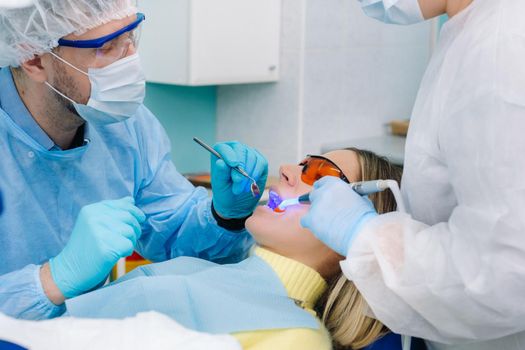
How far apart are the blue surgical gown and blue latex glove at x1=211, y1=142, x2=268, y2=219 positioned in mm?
70

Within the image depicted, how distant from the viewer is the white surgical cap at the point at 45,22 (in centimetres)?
170

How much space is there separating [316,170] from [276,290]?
0.33m

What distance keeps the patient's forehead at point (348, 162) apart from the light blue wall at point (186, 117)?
1565mm

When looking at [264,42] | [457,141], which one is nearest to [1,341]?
[457,141]

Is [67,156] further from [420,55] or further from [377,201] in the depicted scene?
[420,55]

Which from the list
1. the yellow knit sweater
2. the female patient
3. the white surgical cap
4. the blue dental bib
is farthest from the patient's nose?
the white surgical cap

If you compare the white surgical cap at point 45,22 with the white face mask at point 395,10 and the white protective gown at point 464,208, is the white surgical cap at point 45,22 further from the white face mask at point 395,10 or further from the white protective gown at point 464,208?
the white protective gown at point 464,208

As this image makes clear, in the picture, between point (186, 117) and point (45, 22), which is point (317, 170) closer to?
point (45, 22)

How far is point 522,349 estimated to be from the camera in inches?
55.5

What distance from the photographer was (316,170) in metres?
1.80

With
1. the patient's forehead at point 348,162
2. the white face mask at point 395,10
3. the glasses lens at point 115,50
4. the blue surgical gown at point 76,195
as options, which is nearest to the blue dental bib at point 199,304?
the blue surgical gown at point 76,195

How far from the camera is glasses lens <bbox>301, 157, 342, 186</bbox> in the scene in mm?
1784

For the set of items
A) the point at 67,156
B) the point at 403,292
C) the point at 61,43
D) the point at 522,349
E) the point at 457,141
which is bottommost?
the point at 522,349

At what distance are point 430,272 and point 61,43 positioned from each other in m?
1.05
